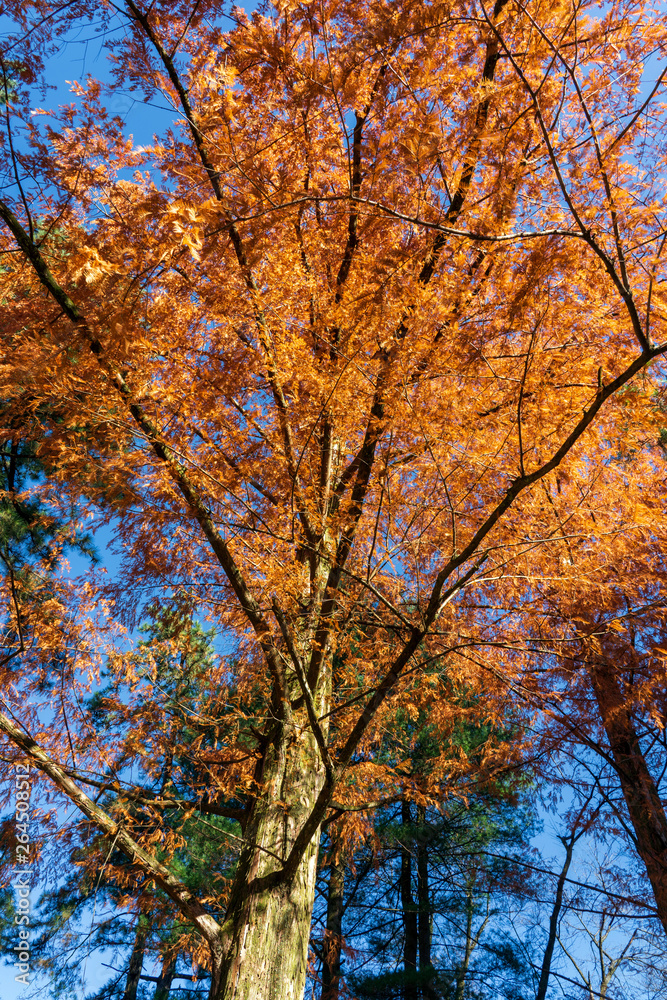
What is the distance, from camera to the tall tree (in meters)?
2.69

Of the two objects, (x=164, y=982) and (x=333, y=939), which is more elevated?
(x=333, y=939)

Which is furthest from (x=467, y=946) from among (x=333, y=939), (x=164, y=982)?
(x=164, y=982)

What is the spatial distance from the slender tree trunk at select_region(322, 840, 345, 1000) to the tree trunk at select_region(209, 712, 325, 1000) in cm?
398

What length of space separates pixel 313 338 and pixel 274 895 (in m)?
3.44

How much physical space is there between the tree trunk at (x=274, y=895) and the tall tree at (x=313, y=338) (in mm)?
13

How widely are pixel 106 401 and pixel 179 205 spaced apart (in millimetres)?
937

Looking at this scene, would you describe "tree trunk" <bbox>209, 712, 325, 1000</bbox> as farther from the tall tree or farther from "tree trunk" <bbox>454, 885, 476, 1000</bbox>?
"tree trunk" <bbox>454, 885, 476, 1000</bbox>

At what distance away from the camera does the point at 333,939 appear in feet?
23.7

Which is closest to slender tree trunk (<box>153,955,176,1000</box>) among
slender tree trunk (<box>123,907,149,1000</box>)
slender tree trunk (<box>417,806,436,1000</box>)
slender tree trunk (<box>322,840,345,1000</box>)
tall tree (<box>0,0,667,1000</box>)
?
slender tree trunk (<box>123,907,149,1000</box>)

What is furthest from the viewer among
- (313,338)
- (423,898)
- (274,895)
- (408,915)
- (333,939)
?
(408,915)

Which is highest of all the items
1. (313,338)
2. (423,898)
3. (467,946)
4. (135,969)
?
(313,338)

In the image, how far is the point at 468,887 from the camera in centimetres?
874

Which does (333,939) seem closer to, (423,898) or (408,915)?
(423,898)

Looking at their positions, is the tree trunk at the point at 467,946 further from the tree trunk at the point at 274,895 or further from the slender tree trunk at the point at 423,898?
the tree trunk at the point at 274,895
